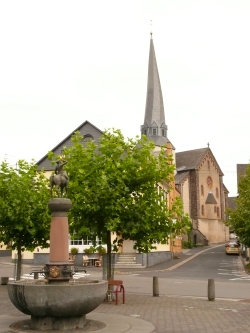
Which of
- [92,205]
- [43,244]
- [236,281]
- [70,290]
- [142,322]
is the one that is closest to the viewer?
[70,290]

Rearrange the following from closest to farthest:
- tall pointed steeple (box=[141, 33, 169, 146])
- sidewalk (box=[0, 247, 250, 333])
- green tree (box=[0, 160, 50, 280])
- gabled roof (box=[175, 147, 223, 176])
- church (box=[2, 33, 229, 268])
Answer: sidewalk (box=[0, 247, 250, 333])
green tree (box=[0, 160, 50, 280])
tall pointed steeple (box=[141, 33, 169, 146])
church (box=[2, 33, 229, 268])
gabled roof (box=[175, 147, 223, 176])

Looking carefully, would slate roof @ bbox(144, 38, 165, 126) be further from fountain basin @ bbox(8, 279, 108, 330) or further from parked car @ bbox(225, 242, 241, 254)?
fountain basin @ bbox(8, 279, 108, 330)

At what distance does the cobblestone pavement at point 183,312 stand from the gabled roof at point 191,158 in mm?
65901

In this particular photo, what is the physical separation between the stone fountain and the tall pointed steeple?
63.7 m

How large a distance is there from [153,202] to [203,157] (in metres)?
69.1

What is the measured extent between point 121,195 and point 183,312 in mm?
4921

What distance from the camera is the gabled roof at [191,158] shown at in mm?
82625

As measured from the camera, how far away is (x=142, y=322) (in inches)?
448

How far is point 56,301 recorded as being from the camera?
32.0 feet

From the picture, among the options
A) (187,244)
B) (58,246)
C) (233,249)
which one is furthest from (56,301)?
(187,244)

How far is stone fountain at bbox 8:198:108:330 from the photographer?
9742mm

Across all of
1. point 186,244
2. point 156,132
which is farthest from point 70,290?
point 156,132

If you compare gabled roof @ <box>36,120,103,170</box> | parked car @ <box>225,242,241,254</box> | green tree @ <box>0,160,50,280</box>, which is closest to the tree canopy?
green tree @ <box>0,160,50,280</box>

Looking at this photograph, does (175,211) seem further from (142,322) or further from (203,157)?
(203,157)
